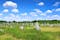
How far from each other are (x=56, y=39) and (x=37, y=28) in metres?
0.41

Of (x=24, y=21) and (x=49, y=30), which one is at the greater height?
(x=24, y=21)

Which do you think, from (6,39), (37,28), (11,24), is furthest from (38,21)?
(6,39)

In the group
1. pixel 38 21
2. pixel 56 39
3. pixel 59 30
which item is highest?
pixel 38 21

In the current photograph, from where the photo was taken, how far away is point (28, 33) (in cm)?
222

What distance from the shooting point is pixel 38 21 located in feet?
7.43

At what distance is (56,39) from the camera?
2.09 meters

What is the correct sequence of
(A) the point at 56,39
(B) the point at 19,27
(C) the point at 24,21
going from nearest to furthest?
(A) the point at 56,39
(C) the point at 24,21
(B) the point at 19,27

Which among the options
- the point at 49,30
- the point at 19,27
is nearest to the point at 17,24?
the point at 19,27

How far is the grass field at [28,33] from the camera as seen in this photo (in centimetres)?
213

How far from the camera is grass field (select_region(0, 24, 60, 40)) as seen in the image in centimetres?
213

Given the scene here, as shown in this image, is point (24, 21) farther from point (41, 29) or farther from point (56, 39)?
point (56, 39)

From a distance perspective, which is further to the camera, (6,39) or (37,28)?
(37,28)

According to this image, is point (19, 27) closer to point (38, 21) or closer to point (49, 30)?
point (38, 21)

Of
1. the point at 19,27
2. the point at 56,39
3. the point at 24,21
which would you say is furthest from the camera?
the point at 19,27
